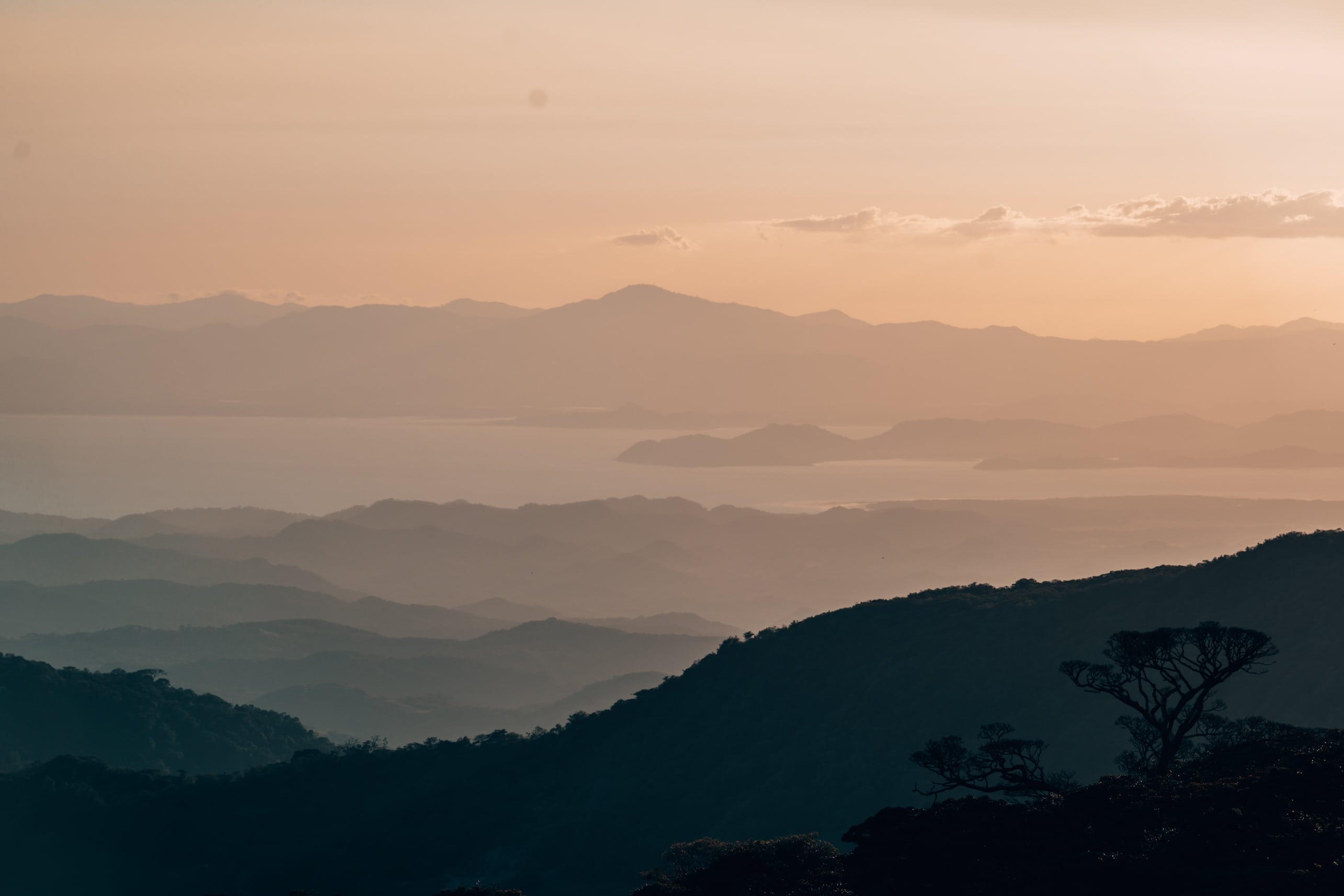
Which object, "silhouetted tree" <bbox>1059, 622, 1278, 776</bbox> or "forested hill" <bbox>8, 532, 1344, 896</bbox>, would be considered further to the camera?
A: "forested hill" <bbox>8, 532, 1344, 896</bbox>

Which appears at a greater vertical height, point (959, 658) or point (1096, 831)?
point (959, 658)

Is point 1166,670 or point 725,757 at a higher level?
point 1166,670

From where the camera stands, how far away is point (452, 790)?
128 m

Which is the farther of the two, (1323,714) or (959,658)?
(959,658)

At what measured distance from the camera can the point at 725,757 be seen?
398ft

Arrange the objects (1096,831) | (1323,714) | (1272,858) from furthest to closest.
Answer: (1323,714), (1096,831), (1272,858)

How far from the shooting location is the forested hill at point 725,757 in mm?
105938

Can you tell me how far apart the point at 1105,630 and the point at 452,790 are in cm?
6408

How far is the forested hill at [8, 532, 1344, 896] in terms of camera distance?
348ft

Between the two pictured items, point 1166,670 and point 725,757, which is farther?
point 725,757

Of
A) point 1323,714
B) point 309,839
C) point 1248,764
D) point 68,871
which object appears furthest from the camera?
point 68,871

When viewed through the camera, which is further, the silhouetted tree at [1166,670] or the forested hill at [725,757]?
the forested hill at [725,757]

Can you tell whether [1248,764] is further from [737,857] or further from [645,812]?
[645,812]

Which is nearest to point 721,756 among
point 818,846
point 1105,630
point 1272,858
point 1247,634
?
point 1105,630
